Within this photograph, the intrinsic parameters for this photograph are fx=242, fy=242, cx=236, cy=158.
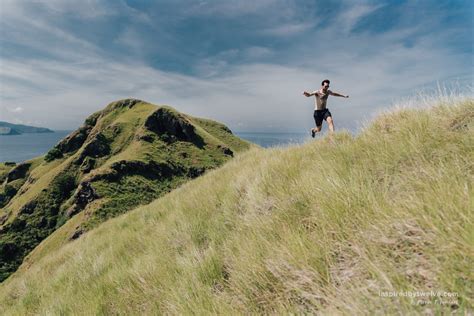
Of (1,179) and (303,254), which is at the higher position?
(303,254)

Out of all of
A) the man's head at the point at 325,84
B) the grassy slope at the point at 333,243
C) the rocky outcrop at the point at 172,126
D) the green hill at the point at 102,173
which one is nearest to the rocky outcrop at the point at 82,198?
the green hill at the point at 102,173

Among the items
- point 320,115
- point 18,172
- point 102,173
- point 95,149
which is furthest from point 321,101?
point 18,172

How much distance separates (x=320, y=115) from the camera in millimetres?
10906

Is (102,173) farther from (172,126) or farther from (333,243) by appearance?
(333,243)

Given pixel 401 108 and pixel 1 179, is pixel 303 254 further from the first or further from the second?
pixel 1 179

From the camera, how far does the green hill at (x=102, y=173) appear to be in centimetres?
7906

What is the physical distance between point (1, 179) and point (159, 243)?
181 metres

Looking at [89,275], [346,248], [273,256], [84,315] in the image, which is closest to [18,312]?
[89,275]

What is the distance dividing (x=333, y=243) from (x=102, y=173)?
317 feet

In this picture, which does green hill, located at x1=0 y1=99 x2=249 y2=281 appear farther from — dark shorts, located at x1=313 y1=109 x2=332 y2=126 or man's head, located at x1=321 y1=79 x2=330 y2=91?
man's head, located at x1=321 y1=79 x2=330 y2=91

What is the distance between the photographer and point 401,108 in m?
6.05

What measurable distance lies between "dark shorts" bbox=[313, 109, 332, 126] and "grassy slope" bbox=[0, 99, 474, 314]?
19.8 ft

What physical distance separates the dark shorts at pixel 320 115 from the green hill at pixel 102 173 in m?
71.9

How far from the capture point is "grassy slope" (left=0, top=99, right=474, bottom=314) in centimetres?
176
